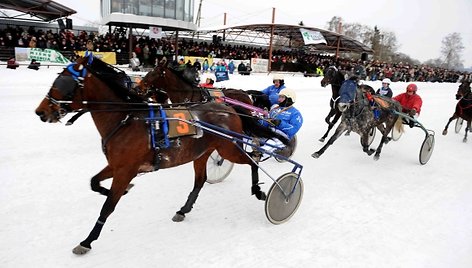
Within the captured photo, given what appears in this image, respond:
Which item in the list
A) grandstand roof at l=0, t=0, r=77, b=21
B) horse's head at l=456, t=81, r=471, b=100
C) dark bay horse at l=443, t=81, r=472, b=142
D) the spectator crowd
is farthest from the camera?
grandstand roof at l=0, t=0, r=77, b=21

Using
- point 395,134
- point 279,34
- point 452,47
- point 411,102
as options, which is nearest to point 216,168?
point 411,102

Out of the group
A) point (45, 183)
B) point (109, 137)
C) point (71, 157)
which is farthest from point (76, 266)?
point (71, 157)

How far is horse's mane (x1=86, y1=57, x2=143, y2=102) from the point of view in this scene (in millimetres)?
3266

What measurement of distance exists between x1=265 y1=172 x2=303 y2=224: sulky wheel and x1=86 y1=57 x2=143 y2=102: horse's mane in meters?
1.91

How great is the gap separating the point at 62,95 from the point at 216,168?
2.72 m

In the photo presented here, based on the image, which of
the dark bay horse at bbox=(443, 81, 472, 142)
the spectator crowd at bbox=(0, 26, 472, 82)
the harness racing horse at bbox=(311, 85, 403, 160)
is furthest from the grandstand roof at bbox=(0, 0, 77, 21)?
the dark bay horse at bbox=(443, 81, 472, 142)

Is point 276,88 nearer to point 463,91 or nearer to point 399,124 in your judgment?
point 399,124

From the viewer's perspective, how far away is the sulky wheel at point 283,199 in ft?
13.2

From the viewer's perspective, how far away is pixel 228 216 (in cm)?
429

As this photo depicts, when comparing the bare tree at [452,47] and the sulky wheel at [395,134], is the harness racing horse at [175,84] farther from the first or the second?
the bare tree at [452,47]

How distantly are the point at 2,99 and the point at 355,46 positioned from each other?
33824mm

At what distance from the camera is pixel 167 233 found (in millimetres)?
3793

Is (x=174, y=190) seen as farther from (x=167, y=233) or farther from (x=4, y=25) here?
(x=4, y=25)

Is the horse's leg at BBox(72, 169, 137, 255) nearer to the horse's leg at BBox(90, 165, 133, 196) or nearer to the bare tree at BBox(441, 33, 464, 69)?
the horse's leg at BBox(90, 165, 133, 196)
